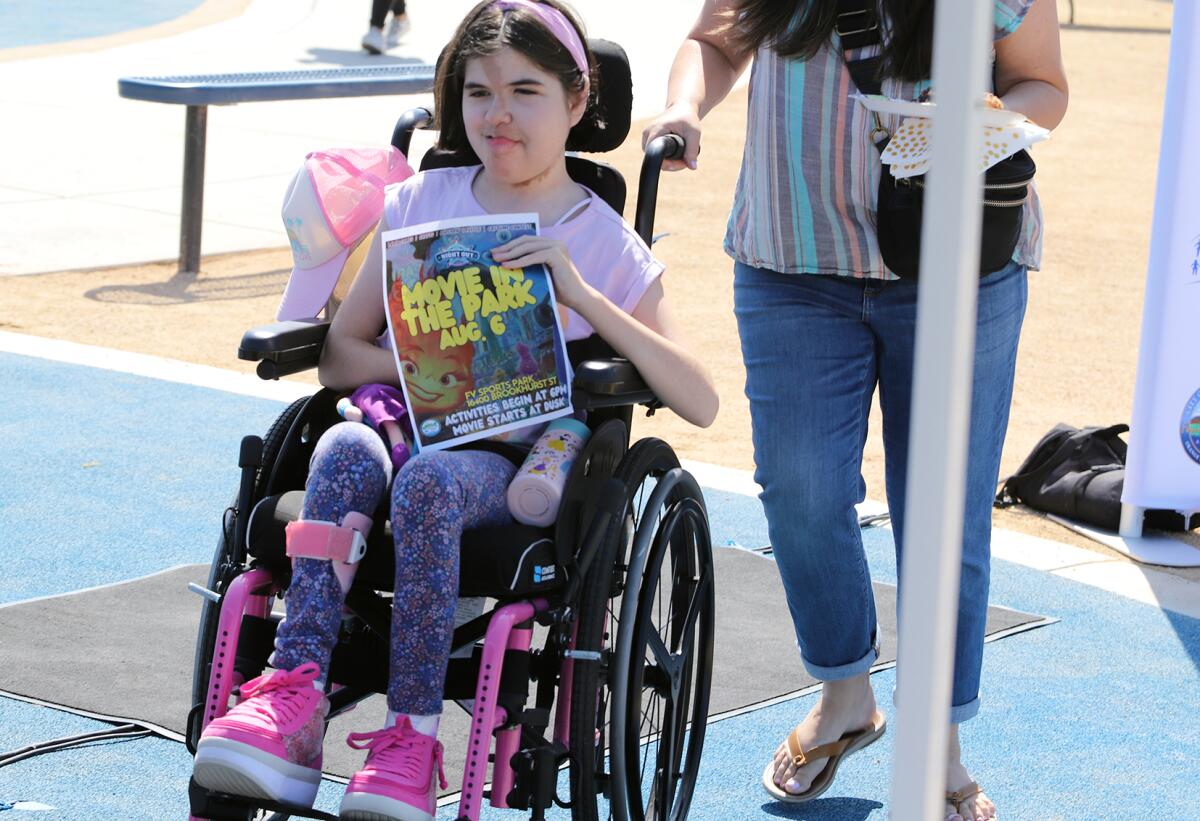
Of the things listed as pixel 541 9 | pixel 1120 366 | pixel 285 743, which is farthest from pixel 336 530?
pixel 1120 366

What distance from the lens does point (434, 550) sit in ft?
8.24

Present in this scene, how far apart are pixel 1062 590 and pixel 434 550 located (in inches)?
100

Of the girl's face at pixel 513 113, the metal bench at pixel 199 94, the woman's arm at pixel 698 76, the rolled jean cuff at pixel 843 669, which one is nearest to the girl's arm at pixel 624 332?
the girl's face at pixel 513 113

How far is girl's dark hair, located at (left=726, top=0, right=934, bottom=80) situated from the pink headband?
0.89ft

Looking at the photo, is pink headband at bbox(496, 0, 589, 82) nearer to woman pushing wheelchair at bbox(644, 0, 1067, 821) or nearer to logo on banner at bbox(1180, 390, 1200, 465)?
woman pushing wheelchair at bbox(644, 0, 1067, 821)

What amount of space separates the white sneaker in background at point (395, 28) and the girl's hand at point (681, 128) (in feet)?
43.3

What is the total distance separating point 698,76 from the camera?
3080 mm

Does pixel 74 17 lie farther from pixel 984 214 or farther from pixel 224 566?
pixel 984 214

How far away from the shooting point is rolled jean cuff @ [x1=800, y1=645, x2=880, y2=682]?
321 centimetres

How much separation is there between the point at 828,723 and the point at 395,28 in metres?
13.4

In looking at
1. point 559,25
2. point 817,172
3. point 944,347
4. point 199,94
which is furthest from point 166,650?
point 199,94

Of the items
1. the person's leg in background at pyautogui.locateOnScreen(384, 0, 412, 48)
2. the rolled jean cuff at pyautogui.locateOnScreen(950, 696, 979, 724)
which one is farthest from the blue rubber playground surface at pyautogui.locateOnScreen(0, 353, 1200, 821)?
the person's leg in background at pyautogui.locateOnScreen(384, 0, 412, 48)

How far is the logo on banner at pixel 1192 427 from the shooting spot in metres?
4.93

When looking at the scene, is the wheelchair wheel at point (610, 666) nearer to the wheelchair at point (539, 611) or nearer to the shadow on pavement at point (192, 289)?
the wheelchair at point (539, 611)
